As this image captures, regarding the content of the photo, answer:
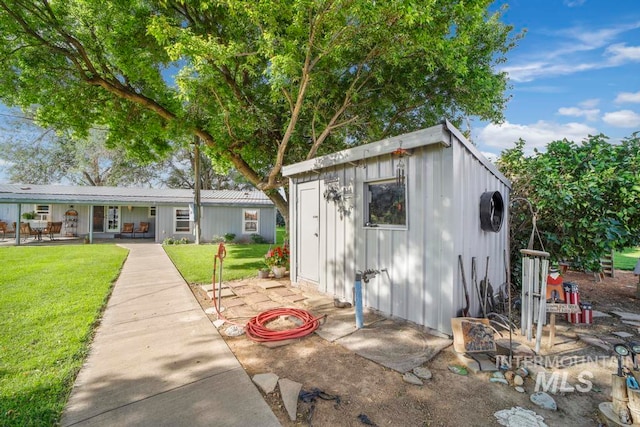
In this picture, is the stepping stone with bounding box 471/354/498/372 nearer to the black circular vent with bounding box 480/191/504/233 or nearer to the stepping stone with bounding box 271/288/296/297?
the black circular vent with bounding box 480/191/504/233

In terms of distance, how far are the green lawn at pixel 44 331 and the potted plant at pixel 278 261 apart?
3.29 meters

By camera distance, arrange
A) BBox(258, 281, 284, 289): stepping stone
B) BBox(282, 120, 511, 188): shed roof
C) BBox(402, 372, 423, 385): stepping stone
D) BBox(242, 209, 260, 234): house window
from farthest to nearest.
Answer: BBox(242, 209, 260, 234): house window, BBox(258, 281, 284, 289): stepping stone, BBox(282, 120, 511, 188): shed roof, BBox(402, 372, 423, 385): stepping stone

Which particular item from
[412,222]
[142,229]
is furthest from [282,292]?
[142,229]

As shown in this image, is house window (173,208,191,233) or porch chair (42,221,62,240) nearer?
porch chair (42,221,62,240)

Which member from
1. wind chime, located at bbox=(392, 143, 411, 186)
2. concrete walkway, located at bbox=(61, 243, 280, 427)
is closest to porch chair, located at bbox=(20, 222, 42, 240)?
concrete walkway, located at bbox=(61, 243, 280, 427)

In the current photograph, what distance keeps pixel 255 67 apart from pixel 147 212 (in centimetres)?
1376

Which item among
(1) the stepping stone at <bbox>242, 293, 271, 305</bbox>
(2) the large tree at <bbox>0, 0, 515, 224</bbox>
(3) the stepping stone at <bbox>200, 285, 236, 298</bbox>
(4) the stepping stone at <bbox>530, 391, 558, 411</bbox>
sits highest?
(2) the large tree at <bbox>0, 0, 515, 224</bbox>

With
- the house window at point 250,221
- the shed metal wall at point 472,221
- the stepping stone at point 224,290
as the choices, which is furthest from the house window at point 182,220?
the shed metal wall at point 472,221

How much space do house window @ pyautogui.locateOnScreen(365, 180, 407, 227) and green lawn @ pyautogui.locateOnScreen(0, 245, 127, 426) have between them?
3845mm

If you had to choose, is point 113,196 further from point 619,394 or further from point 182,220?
point 619,394

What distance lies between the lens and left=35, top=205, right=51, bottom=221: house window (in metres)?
15.6

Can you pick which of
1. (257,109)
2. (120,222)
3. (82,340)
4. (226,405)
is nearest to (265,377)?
(226,405)

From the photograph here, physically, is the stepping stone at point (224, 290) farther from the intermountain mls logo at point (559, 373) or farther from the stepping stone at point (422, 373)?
the intermountain mls logo at point (559, 373)

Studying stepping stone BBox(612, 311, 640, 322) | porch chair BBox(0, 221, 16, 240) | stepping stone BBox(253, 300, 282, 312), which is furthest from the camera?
porch chair BBox(0, 221, 16, 240)
